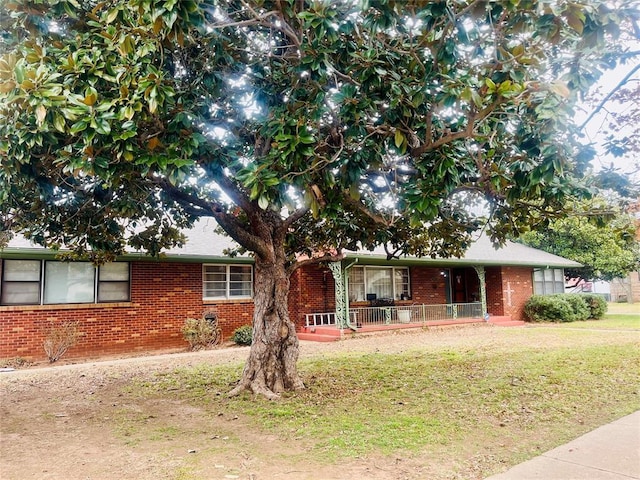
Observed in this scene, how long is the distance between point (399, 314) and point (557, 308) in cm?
828

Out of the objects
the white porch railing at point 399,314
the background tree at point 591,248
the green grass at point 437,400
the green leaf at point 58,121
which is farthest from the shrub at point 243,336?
the background tree at point 591,248

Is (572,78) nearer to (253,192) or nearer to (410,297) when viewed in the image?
(253,192)

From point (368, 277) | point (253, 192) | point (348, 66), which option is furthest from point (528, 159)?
point (368, 277)

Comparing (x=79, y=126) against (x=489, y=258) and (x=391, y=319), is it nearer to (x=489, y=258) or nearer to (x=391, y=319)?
(x=391, y=319)

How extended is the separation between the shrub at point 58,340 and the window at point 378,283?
997 centimetres

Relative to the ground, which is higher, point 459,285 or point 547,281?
point 547,281

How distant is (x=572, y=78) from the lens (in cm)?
448

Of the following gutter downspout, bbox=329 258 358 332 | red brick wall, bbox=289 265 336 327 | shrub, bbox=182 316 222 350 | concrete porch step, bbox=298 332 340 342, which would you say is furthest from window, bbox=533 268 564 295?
shrub, bbox=182 316 222 350

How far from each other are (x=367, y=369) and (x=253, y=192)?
6151 mm

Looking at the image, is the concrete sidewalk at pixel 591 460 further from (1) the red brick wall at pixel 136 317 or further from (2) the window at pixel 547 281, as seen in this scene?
(2) the window at pixel 547 281

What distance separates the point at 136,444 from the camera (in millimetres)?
→ 5402

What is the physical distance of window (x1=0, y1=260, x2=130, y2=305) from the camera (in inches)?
478

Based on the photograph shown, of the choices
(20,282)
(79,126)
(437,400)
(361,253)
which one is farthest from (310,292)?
(79,126)

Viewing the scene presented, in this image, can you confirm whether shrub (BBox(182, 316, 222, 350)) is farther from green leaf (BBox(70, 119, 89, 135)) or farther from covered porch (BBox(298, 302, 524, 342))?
green leaf (BBox(70, 119, 89, 135))
